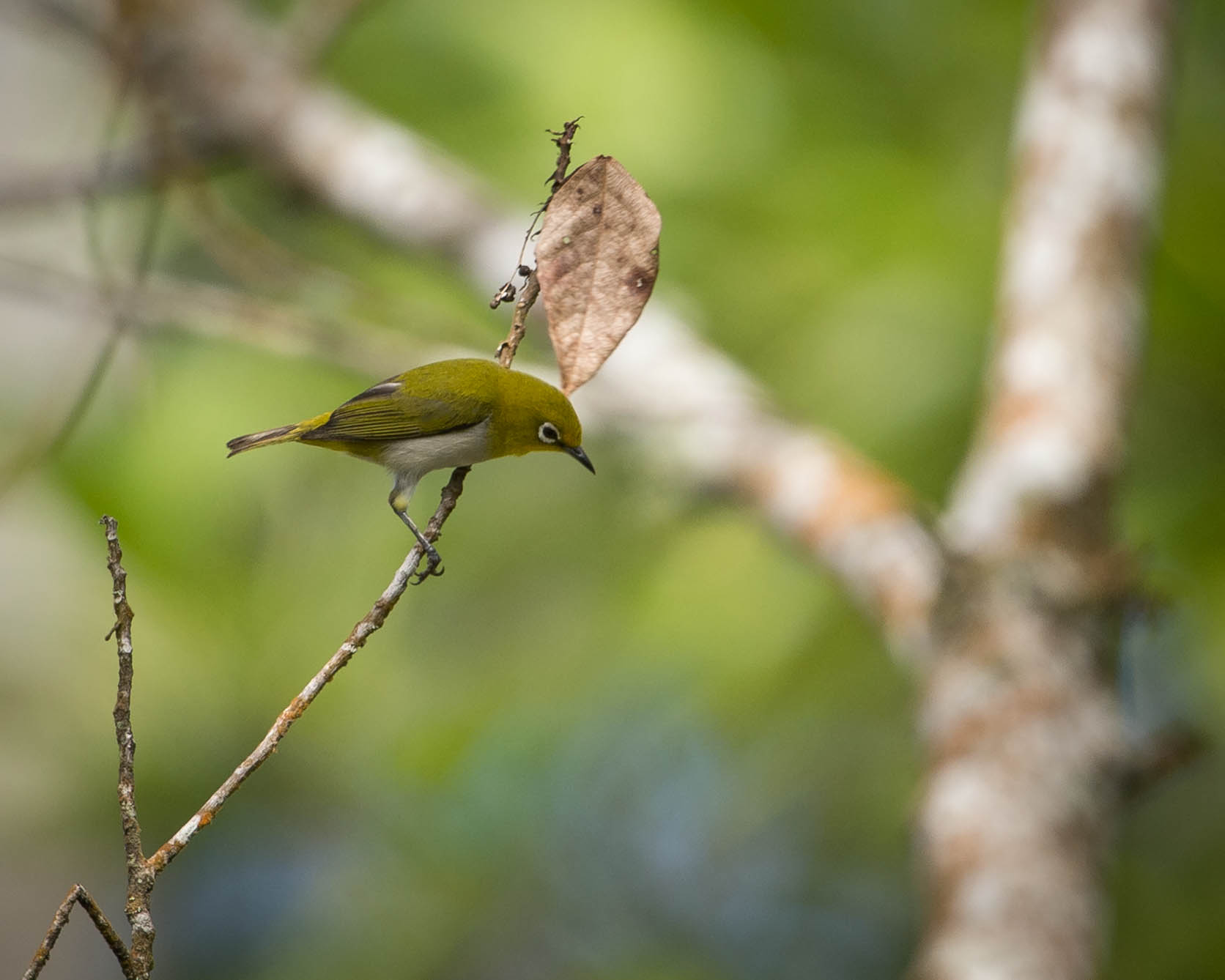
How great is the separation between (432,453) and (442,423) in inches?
1.6

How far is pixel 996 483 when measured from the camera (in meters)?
2.44

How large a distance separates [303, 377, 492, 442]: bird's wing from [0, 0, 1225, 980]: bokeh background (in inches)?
76.7

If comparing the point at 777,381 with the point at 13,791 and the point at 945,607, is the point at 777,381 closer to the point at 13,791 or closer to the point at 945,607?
the point at 945,607

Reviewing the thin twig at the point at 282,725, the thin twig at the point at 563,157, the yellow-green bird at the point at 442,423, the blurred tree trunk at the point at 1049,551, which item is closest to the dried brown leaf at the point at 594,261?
the thin twig at the point at 563,157

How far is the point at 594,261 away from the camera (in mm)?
760

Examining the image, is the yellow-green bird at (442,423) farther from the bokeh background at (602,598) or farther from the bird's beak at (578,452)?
the bokeh background at (602,598)

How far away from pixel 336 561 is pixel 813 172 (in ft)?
6.79

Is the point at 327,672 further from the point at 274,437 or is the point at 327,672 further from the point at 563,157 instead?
the point at 274,437

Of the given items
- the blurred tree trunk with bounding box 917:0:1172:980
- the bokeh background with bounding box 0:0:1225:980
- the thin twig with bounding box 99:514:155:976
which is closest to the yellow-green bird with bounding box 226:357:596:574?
the thin twig with bounding box 99:514:155:976

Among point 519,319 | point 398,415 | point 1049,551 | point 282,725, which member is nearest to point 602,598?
point 1049,551

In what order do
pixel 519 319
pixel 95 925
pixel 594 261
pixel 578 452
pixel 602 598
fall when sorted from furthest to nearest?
pixel 602 598
pixel 578 452
pixel 519 319
pixel 594 261
pixel 95 925

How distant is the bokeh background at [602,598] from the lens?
11.3ft

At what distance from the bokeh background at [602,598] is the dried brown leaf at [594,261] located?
2.33 metres

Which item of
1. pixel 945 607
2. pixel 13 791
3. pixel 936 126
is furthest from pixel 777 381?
pixel 13 791
